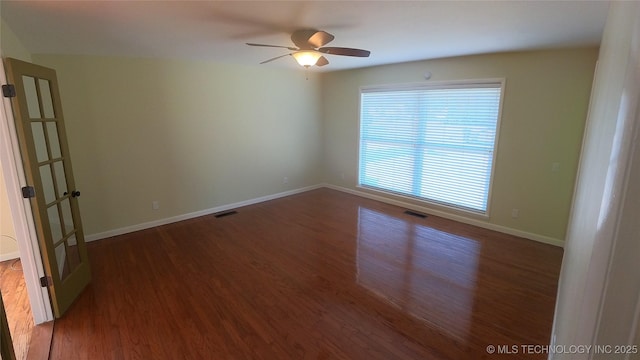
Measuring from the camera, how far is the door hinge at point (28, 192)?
7.52 ft

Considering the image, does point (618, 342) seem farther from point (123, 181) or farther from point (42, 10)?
point (123, 181)

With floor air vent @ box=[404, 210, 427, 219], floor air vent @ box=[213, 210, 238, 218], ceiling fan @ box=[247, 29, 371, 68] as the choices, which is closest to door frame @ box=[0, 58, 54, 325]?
ceiling fan @ box=[247, 29, 371, 68]

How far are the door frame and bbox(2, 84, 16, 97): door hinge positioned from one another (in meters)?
0.03

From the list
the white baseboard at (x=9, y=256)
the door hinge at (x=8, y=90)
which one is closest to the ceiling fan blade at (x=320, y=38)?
the door hinge at (x=8, y=90)

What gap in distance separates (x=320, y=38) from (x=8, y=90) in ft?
7.93

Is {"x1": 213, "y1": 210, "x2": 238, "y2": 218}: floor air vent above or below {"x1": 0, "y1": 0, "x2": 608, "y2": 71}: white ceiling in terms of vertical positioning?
below

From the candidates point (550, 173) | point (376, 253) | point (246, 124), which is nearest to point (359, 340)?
point (376, 253)

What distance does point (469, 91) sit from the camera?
438 centimetres

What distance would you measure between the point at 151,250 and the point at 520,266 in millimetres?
4485

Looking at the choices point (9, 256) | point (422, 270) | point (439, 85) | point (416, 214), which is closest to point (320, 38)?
point (422, 270)

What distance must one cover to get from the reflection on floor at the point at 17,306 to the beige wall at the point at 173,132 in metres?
0.87

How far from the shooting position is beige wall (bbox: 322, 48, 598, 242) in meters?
3.57

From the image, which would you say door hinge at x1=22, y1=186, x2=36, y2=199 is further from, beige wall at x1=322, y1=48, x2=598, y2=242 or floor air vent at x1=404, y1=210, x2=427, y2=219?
beige wall at x1=322, y1=48, x2=598, y2=242

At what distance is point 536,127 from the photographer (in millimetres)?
3887
